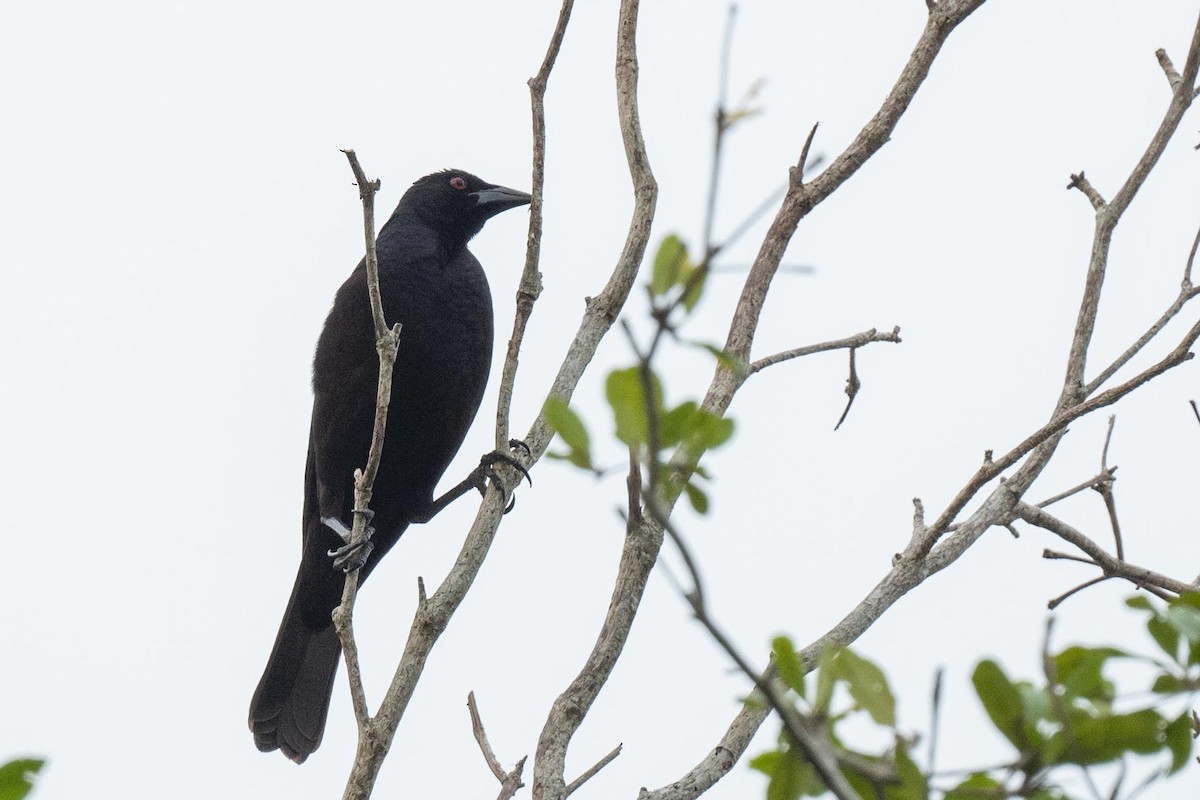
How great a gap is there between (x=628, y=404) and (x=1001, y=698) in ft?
1.24

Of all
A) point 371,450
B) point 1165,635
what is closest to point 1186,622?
point 1165,635

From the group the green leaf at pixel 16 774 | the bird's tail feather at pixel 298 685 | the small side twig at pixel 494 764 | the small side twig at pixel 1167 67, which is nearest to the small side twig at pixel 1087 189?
the small side twig at pixel 1167 67

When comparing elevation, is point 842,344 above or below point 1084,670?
above

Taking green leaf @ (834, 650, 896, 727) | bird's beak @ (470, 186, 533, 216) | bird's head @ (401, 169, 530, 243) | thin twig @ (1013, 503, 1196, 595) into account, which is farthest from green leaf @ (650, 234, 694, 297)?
bird's beak @ (470, 186, 533, 216)

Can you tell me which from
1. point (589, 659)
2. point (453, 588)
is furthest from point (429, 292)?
point (589, 659)

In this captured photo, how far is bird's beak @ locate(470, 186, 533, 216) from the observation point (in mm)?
6074

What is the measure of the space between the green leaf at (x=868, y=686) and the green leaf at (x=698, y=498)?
0.20 m

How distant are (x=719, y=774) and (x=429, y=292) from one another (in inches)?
114

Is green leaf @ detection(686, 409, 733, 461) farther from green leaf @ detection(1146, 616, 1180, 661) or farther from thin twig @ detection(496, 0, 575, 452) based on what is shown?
thin twig @ detection(496, 0, 575, 452)

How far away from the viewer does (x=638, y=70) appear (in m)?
3.48

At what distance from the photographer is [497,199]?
240 inches

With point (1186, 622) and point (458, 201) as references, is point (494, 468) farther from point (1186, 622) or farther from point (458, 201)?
point (1186, 622)

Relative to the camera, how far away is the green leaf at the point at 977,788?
44.3 inches

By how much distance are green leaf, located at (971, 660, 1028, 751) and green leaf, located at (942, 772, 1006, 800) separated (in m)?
0.05
